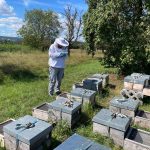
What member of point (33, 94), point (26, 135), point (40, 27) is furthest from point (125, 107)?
point (40, 27)

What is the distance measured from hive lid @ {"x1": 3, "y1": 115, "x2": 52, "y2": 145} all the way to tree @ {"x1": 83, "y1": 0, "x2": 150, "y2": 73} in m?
7.80

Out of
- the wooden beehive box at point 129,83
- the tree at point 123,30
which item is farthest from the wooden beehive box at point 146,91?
the tree at point 123,30

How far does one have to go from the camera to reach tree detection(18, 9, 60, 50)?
45.8m

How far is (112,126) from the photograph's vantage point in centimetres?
584

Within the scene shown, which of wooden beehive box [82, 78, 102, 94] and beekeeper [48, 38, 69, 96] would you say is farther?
wooden beehive box [82, 78, 102, 94]

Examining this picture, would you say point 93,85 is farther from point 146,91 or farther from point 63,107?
point 63,107


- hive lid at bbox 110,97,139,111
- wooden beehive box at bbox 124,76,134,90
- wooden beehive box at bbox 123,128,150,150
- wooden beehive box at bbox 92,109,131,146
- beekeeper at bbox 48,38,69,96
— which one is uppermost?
beekeeper at bbox 48,38,69,96

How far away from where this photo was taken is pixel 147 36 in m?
11.8

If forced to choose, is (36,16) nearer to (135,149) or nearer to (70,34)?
(70,34)

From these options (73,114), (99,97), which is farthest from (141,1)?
(73,114)

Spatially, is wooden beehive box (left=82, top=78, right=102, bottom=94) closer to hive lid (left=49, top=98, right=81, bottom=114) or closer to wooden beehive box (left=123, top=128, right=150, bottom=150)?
hive lid (left=49, top=98, right=81, bottom=114)

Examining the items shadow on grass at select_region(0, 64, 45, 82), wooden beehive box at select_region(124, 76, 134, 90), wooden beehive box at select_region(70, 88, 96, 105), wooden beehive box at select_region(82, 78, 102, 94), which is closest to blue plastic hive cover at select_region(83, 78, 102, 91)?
wooden beehive box at select_region(82, 78, 102, 94)

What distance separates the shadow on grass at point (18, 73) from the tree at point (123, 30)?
3962 mm

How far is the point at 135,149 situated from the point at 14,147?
261cm
